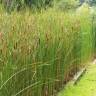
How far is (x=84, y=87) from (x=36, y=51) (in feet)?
7.24

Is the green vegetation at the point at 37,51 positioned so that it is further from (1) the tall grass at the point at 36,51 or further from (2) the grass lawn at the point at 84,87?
(2) the grass lawn at the point at 84,87

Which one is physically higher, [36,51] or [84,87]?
[36,51]

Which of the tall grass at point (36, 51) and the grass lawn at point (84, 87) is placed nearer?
the tall grass at point (36, 51)

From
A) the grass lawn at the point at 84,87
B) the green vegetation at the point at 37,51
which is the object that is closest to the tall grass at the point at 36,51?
the green vegetation at the point at 37,51

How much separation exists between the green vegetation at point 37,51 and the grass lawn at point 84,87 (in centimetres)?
15

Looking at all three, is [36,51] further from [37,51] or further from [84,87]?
[84,87]

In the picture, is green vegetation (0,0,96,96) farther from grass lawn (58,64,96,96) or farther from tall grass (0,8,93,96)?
grass lawn (58,64,96,96)

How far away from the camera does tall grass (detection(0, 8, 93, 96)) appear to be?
3.77 metres

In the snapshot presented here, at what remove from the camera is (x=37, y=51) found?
446 cm

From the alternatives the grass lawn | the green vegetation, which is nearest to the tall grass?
the green vegetation

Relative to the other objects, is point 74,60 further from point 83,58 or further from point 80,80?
point 83,58

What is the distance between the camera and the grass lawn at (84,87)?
588 cm

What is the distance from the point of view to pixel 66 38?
19.6 feet

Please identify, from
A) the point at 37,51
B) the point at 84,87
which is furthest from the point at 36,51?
the point at 84,87
